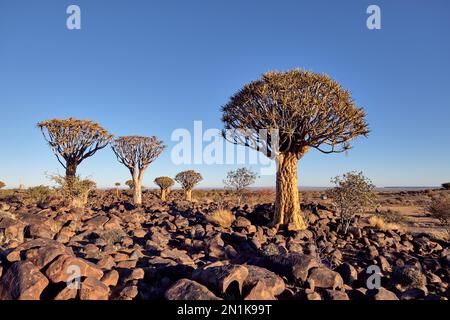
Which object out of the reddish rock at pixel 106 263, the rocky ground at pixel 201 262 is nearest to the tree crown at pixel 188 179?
the rocky ground at pixel 201 262

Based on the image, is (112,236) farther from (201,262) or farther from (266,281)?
(266,281)

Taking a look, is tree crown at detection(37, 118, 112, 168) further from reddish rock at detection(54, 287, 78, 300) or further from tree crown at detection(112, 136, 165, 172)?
reddish rock at detection(54, 287, 78, 300)

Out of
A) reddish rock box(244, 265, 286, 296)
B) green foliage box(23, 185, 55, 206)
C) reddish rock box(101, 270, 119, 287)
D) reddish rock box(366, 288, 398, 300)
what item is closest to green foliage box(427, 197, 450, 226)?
reddish rock box(366, 288, 398, 300)

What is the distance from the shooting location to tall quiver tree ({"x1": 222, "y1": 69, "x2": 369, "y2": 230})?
844cm

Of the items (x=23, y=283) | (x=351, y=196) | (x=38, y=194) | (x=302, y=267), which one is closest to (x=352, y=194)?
(x=351, y=196)

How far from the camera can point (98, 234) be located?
6.37m

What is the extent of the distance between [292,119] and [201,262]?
208 inches

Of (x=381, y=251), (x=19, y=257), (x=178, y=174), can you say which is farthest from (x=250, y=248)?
(x=178, y=174)

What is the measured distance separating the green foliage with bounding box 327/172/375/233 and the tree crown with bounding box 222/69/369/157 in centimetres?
204

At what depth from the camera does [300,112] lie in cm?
842

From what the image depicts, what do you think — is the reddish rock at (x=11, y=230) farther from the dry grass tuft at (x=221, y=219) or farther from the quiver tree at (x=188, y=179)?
the quiver tree at (x=188, y=179)

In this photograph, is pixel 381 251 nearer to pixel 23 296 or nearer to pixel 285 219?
pixel 285 219

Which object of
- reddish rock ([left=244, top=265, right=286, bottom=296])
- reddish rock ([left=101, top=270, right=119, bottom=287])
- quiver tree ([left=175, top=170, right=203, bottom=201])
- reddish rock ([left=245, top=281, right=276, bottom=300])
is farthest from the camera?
quiver tree ([left=175, top=170, right=203, bottom=201])
